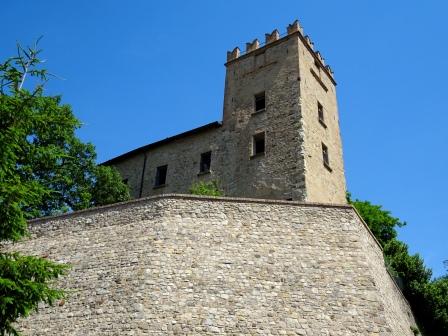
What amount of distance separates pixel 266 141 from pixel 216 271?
10.8m

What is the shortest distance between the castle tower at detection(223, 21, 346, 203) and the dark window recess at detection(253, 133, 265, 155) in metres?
0.05

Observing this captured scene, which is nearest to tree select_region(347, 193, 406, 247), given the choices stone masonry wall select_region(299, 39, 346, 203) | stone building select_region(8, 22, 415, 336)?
stone masonry wall select_region(299, 39, 346, 203)

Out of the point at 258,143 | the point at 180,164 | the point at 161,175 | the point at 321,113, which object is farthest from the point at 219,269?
the point at 321,113

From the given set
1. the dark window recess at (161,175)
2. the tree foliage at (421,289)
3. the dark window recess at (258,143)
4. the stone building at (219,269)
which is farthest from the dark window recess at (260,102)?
the tree foliage at (421,289)

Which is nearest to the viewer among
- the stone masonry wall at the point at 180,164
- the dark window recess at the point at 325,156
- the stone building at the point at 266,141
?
the stone building at the point at 266,141

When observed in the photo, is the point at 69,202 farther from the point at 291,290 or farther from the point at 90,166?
the point at 291,290

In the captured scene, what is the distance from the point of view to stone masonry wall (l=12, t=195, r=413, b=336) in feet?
43.2

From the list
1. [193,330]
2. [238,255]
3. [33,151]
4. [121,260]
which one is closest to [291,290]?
[238,255]

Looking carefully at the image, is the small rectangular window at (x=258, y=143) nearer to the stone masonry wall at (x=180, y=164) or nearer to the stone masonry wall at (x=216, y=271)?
the stone masonry wall at (x=180, y=164)

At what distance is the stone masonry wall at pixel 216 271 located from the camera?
13.2m

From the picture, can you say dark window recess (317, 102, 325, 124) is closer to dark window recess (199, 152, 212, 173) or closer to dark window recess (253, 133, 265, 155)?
dark window recess (253, 133, 265, 155)

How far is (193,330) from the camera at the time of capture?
12.8 meters

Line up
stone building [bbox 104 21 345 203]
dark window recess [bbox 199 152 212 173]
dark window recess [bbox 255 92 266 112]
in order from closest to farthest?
1. stone building [bbox 104 21 345 203]
2. dark window recess [bbox 199 152 212 173]
3. dark window recess [bbox 255 92 266 112]

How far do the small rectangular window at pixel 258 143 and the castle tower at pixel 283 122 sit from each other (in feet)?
0.17
